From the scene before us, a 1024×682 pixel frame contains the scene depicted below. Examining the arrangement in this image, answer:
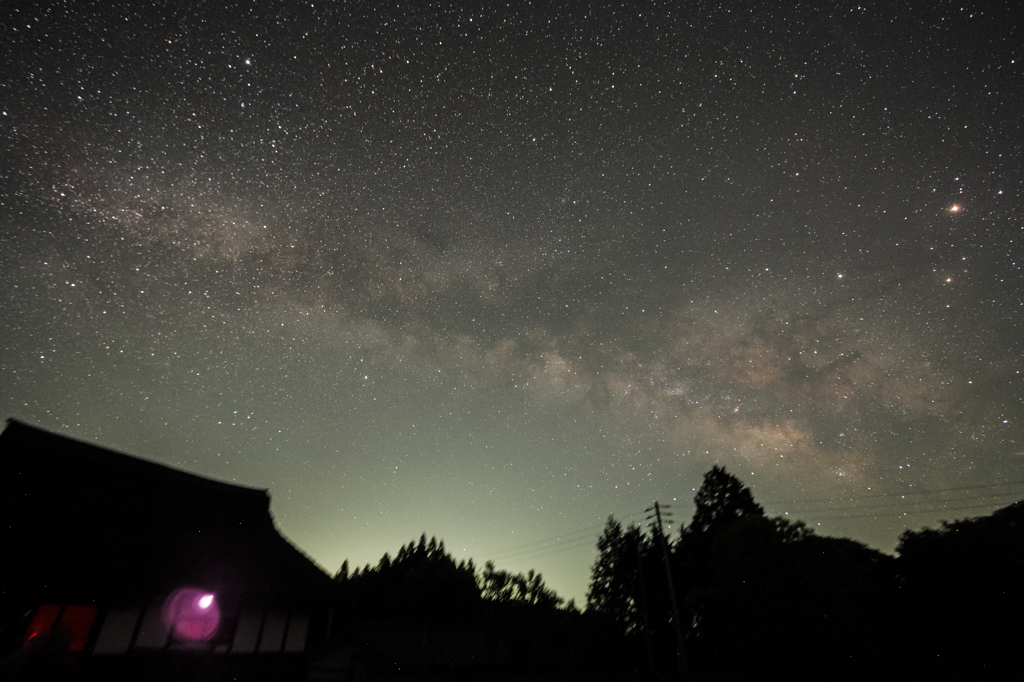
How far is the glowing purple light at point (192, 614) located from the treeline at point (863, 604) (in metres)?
18.8

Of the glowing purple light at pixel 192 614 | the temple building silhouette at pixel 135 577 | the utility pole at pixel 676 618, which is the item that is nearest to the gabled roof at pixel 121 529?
the temple building silhouette at pixel 135 577

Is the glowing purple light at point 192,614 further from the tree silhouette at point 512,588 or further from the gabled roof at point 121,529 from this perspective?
the tree silhouette at point 512,588

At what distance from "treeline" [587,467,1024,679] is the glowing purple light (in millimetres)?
18807

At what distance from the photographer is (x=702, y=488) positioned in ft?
181

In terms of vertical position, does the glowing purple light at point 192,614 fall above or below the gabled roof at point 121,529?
below

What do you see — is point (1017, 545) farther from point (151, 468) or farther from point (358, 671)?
point (151, 468)

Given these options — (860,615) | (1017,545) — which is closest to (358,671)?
(860,615)

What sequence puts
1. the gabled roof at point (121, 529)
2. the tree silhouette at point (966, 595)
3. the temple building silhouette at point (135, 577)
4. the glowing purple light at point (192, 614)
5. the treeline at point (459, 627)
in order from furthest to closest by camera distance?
the treeline at point (459, 627) → the tree silhouette at point (966, 595) → the glowing purple light at point (192, 614) → the gabled roof at point (121, 529) → the temple building silhouette at point (135, 577)

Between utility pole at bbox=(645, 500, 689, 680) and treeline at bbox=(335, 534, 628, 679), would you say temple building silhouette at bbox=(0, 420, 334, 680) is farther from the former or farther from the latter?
utility pole at bbox=(645, 500, 689, 680)

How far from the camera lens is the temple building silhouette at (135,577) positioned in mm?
10422

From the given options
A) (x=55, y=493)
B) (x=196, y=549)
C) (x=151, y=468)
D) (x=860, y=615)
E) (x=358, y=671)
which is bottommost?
(x=358, y=671)

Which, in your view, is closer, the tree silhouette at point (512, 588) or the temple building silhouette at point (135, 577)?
the temple building silhouette at point (135, 577)

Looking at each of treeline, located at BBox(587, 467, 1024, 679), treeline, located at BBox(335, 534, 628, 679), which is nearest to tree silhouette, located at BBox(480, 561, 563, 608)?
treeline, located at BBox(335, 534, 628, 679)

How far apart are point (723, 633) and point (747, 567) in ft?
17.6
